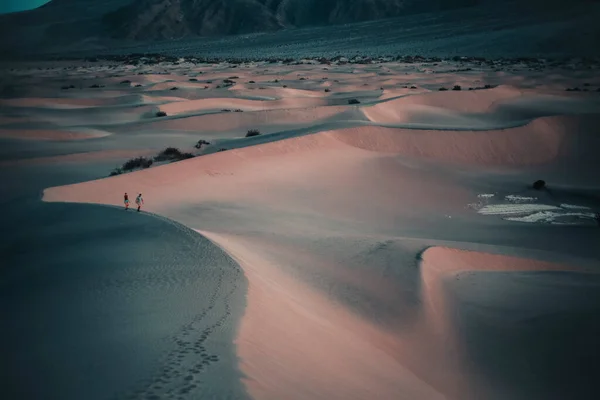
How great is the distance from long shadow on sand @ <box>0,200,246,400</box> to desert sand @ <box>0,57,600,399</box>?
0.06 meters

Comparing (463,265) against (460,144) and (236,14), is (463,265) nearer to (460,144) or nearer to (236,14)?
(460,144)

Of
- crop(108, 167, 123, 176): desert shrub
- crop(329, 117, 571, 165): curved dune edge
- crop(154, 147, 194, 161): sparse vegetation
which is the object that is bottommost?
crop(329, 117, 571, 165): curved dune edge

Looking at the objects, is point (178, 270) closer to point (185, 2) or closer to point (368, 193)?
point (368, 193)

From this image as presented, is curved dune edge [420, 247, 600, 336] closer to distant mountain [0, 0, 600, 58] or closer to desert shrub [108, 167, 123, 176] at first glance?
desert shrub [108, 167, 123, 176]

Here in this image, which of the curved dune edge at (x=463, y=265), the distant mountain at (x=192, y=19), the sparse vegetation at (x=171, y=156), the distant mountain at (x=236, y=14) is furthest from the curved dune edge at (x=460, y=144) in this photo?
the distant mountain at (x=236, y=14)

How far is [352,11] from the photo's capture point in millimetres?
98812

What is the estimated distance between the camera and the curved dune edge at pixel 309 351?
3789 millimetres

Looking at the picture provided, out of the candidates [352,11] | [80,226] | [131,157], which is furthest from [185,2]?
[80,226]

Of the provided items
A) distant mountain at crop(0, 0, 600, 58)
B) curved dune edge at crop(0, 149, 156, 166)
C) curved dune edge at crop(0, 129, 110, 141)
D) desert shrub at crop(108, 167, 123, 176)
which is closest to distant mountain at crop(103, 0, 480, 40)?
distant mountain at crop(0, 0, 600, 58)

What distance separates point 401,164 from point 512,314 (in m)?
7.98

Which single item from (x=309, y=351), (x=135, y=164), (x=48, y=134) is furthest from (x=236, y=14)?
(x=309, y=351)

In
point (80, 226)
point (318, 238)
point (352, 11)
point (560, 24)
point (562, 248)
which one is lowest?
point (562, 248)

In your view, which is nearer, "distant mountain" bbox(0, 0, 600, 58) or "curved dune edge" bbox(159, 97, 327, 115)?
"curved dune edge" bbox(159, 97, 327, 115)

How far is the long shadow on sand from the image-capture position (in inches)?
136
